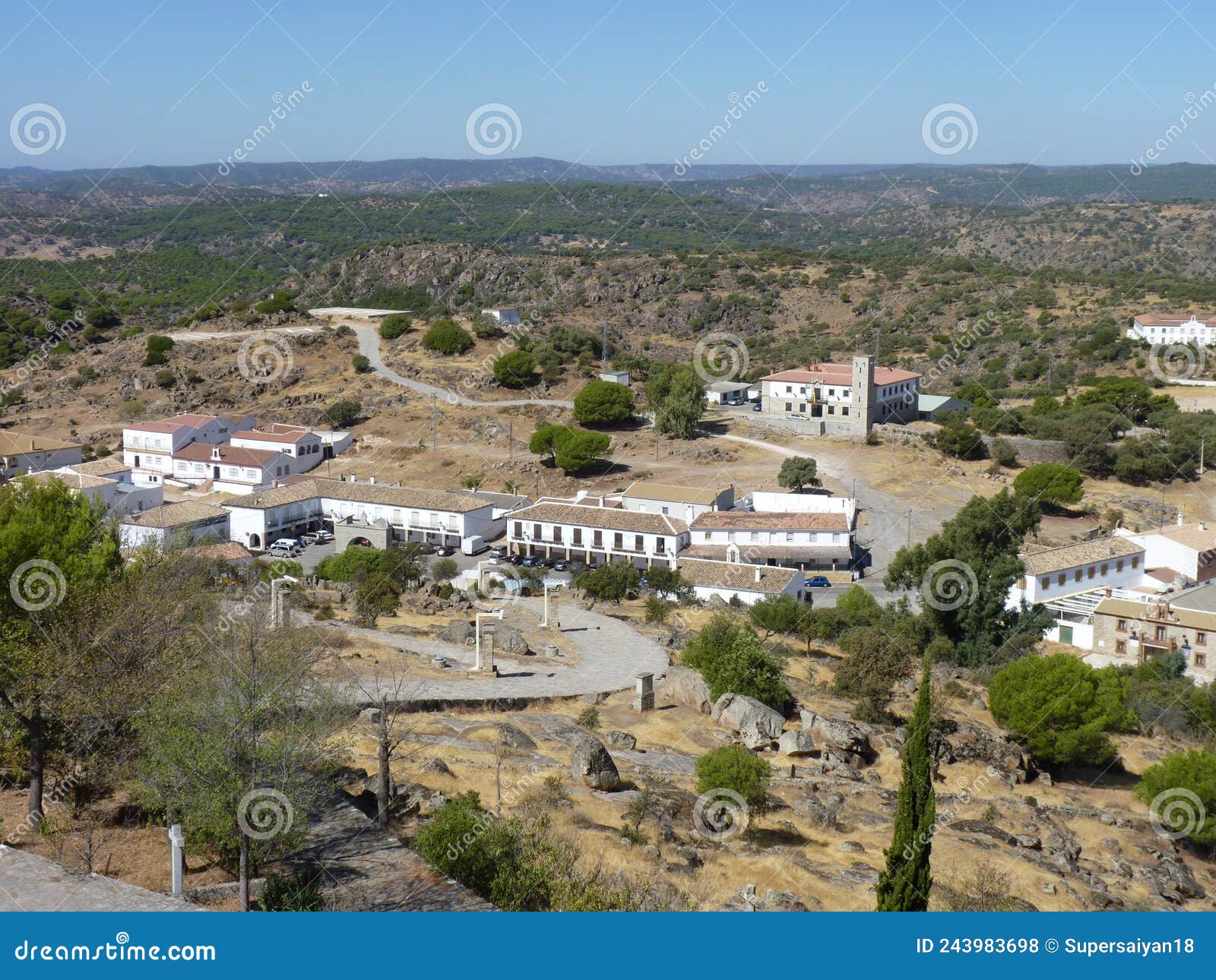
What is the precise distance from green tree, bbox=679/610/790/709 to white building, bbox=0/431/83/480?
37.9 m

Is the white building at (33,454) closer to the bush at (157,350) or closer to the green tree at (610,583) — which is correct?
the bush at (157,350)

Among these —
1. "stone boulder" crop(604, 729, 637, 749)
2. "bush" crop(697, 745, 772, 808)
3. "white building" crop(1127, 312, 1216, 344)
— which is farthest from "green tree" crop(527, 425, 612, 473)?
"white building" crop(1127, 312, 1216, 344)

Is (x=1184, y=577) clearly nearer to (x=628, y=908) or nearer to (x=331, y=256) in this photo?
(x=628, y=908)

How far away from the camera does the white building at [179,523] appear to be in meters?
40.9

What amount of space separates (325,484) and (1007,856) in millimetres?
35897

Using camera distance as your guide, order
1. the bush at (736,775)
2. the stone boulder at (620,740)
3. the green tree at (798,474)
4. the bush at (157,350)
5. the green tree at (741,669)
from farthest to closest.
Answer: the bush at (157,350), the green tree at (798,474), the green tree at (741,669), the stone boulder at (620,740), the bush at (736,775)

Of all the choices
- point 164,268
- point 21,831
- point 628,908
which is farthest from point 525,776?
point 164,268

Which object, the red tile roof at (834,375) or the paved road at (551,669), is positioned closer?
the paved road at (551,669)

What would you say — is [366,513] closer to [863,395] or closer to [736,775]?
[863,395]

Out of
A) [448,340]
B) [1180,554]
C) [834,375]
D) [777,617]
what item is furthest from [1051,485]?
[448,340]

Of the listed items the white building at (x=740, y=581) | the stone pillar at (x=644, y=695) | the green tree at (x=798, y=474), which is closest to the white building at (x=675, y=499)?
the green tree at (x=798, y=474)

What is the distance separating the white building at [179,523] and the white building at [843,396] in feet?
94.1

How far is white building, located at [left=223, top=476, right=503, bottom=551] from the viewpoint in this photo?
149 feet

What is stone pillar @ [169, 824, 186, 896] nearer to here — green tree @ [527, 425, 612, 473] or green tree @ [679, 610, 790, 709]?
green tree @ [679, 610, 790, 709]
